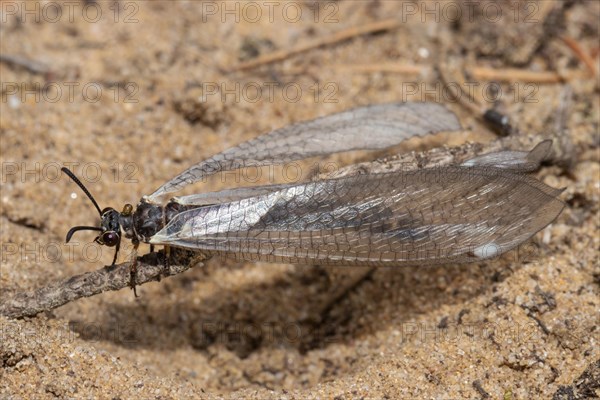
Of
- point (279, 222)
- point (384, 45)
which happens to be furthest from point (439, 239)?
point (384, 45)

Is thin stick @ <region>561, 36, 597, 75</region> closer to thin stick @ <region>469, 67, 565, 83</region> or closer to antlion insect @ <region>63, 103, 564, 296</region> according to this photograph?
thin stick @ <region>469, 67, 565, 83</region>

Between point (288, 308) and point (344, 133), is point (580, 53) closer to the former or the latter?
point (344, 133)

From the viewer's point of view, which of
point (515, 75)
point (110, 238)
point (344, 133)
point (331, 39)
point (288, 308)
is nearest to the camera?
point (110, 238)

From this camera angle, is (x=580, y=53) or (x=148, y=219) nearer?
(x=148, y=219)

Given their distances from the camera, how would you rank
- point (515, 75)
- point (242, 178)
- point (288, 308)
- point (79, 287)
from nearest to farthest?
point (79, 287) < point (288, 308) < point (242, 178) < point (515, 75)

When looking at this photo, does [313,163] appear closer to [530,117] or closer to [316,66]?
[316,66]

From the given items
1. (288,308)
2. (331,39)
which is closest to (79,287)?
(288,308)

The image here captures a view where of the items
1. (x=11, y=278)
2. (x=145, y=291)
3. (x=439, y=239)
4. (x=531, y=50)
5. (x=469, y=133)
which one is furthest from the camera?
(x=531, y=50)

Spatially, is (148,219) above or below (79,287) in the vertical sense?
above
